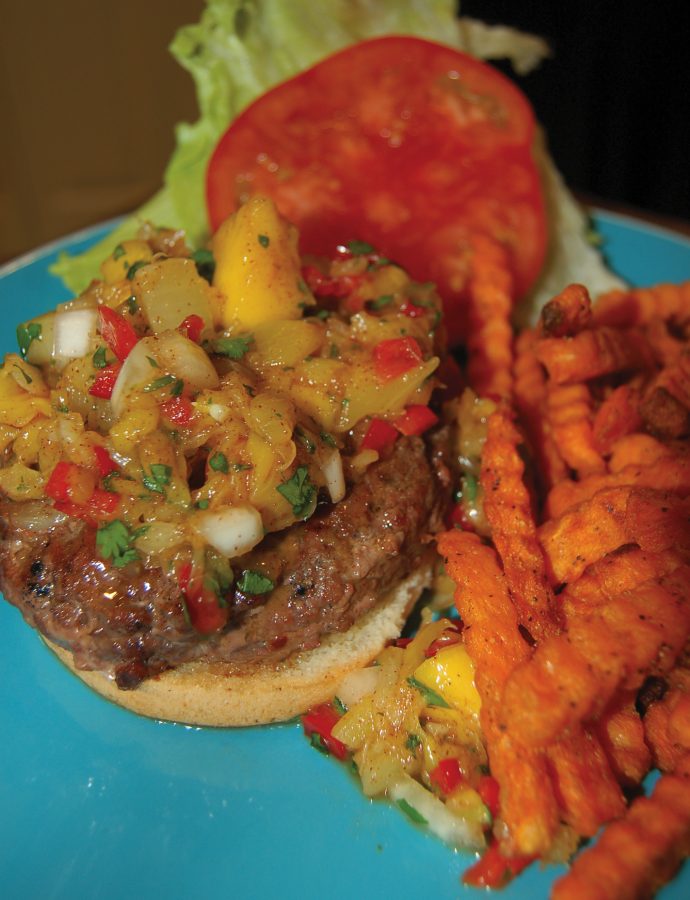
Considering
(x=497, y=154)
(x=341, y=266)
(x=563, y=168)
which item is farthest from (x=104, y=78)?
(x=341, y=266)

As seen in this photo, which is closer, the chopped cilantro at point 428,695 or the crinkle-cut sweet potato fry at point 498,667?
the crinkle-cut sweet potato fry at point 498,667

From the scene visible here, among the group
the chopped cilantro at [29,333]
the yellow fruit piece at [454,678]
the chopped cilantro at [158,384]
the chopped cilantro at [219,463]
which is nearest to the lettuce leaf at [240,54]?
the chopped cilantro at [29,333]

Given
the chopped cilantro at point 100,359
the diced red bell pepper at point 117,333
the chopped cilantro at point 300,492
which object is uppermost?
the diced red bell pepper at point 117,333

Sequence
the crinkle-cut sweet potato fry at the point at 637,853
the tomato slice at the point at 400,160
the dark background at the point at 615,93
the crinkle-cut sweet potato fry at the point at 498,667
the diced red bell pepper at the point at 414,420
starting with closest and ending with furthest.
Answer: the crinkle-cut sweet potato fry at the point at 637,853, the crinkle-cut sweet potato fry at the point at 498,667, the diced red bell pepper at the point at 414,420, the tomato slice at the point at 400,160, the dark background at the point at 615,93

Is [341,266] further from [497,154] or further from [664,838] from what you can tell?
[664,838]

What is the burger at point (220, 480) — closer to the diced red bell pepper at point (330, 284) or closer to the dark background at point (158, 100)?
the diced red bell pepper at point (330, 284)

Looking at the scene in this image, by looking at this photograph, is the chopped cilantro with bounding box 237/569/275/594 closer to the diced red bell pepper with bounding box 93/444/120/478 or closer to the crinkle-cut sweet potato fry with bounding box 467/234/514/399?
the diced red bell pepper with bounding box 93/444/120/478
